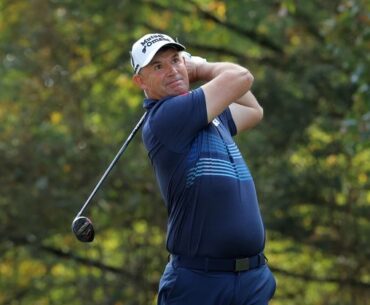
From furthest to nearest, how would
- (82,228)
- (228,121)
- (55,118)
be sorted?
(55,118), (228,121), (82,228)

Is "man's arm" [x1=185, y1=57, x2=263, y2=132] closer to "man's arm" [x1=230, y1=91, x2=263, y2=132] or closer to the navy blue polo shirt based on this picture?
the navy blue polo shirt

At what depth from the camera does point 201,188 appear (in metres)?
3.85

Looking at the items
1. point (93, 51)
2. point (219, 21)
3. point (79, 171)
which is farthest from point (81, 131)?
point (219, 21)

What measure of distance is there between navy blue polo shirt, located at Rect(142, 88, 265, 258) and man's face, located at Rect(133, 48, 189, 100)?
97 millimetres

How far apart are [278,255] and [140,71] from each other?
8.67 metres

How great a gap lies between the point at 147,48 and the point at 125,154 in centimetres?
665

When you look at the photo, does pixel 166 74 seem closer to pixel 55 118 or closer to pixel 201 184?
pixel 201 184

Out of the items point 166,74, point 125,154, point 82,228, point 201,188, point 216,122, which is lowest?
point 125,154

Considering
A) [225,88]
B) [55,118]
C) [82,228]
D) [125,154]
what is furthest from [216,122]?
[55,118]

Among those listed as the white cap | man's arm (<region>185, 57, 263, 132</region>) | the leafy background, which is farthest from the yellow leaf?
the white cap

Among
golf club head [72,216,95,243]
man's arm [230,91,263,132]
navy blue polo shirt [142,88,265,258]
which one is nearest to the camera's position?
navy blue polo shirt [142,88,265,258]

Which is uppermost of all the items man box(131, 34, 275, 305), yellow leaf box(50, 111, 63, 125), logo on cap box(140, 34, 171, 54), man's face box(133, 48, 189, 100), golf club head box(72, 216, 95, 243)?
logo on cap box(140, 34, 171, 54)

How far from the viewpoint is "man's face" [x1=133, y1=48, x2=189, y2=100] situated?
13.1 ft

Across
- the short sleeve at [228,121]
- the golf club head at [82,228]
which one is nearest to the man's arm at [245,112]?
the short sleeve at [228,121]
